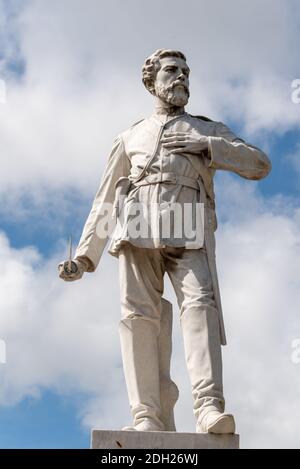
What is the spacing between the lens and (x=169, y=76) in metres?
11.3

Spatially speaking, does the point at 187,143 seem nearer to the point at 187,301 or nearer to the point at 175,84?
the point at 175,84

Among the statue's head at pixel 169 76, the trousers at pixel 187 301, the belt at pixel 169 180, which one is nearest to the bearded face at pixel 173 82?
the statue's head at pixel 169 76

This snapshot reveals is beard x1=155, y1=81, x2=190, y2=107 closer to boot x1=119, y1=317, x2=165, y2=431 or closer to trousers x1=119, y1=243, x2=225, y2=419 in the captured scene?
trousers x1=119, y1=243, x2=225, y2=419

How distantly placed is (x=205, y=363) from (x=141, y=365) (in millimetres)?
712

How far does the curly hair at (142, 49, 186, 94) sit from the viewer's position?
11.5m

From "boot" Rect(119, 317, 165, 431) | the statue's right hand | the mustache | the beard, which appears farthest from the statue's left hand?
"boot" Rect(119, 317, 165, 431)

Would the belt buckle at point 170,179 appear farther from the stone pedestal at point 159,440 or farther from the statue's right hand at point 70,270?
the stone pedestal at point 159,440

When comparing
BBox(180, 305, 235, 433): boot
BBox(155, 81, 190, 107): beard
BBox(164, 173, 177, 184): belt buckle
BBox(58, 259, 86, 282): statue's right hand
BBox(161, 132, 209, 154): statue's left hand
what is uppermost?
BBox(155, 81, 190, 107): beard

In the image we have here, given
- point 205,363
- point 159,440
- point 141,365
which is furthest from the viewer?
point 141,365

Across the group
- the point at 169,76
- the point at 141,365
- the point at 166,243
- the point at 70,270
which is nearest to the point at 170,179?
the point at 166,243

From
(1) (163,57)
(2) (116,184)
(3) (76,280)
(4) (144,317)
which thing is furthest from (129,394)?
(1) (163,57)

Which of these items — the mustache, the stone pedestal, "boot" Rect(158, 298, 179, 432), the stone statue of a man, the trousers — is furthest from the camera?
the mustache

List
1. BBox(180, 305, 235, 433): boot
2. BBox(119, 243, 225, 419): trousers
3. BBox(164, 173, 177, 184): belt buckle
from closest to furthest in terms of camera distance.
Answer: BBox(180, 305, 235, 433): boot
BBox(119, 243, 225, 419): trousers
BBox(164, 173, 177, 184): belt buckle
